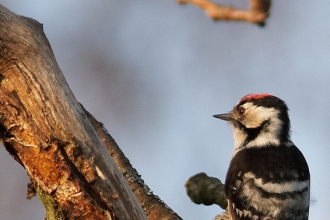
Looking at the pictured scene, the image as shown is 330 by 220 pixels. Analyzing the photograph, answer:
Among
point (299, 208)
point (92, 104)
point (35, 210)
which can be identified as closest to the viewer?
point (299, 208)

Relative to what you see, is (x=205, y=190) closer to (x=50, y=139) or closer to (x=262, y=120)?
(x=262, y=120)

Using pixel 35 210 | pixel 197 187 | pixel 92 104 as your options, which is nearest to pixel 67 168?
pixel 197 187

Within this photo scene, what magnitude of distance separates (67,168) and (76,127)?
205mm

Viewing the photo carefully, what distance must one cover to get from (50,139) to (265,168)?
69.0 inches

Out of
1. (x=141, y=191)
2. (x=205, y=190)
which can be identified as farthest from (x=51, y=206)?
(x=205, y=190)

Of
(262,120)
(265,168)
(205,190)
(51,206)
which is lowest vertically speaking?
(51,206)

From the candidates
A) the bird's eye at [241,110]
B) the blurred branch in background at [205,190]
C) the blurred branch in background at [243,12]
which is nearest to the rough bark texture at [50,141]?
the blurred branch in background at [243,12]

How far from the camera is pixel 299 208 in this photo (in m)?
3.61

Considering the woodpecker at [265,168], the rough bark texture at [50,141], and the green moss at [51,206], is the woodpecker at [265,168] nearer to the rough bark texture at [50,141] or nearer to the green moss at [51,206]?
the rough bark texture at [50,141]

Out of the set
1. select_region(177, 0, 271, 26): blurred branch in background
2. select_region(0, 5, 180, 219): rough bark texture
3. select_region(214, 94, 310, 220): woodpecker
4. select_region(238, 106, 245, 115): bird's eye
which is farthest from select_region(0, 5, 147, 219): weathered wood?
select_region(238, 106, 245, 115): bird's eye

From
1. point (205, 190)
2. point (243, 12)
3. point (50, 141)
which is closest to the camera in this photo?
point (243, 12)

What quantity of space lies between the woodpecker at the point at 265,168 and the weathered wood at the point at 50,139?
49.7 inches

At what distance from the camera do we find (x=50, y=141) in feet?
8.22

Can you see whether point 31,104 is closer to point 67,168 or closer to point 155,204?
point 67,168
